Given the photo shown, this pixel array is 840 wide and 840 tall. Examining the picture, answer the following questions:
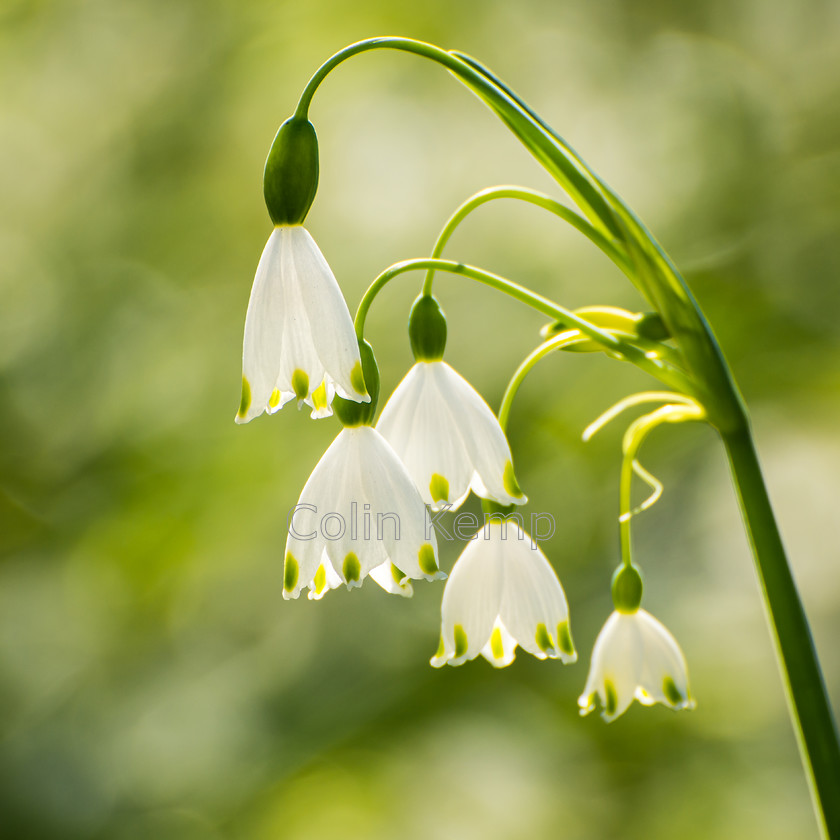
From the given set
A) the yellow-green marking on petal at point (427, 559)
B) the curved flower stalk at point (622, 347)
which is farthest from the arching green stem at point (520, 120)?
the yellow-green marking on petal at point (427, 559)

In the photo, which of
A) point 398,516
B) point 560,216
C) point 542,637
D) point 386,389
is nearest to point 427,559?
point 398,516

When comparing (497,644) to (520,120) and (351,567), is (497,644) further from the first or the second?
(520,120)

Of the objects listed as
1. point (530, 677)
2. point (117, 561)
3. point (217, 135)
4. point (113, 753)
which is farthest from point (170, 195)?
point (530, 677)

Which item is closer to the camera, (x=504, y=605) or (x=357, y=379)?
(x=357, y=379)

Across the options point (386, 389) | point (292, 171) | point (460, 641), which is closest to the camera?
point (292, 171)

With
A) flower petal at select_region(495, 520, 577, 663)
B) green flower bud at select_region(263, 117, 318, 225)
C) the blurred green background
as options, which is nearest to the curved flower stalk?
green flower bud at select_region(263, 117, 318, 225)

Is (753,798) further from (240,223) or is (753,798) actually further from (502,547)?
(240,223)

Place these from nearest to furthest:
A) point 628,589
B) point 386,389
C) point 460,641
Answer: point 460,641 → point 628,589 → point 386,389

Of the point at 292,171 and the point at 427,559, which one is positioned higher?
the point at 292,171
